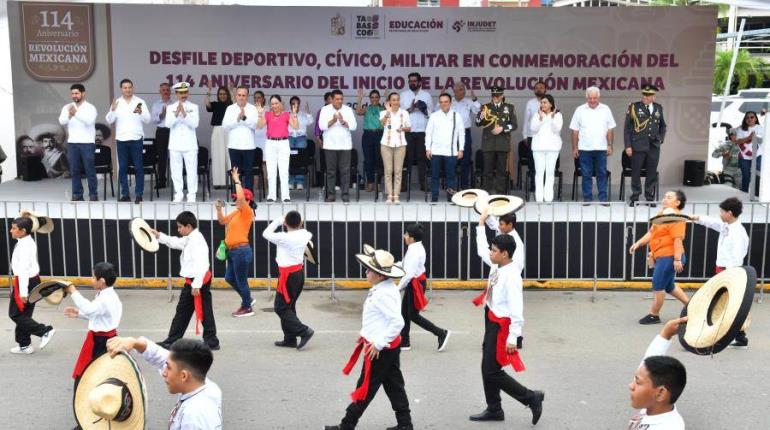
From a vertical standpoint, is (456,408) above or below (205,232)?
below

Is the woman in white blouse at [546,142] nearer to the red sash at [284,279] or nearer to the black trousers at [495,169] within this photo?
the black trousers at [495,169]

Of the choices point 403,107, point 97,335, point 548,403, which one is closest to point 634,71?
point 403,107

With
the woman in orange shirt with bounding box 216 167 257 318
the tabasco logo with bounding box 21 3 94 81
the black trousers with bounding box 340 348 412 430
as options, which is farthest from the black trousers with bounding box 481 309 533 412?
the tabasco logo with bounding box 21 3 94 81

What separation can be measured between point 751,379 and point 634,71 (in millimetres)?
8868

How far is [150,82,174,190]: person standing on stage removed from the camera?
1501 centimetres

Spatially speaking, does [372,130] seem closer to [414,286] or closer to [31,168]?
[31,168]

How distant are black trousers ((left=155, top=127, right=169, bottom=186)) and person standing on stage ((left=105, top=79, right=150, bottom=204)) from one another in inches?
52.1

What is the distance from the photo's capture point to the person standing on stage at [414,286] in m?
9.05

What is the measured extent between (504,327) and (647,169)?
7.74 metres

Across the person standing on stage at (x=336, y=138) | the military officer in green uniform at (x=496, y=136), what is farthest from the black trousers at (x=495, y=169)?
the person standing on stage at (x=336, y=138)

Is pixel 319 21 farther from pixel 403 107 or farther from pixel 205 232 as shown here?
pixel 205 232

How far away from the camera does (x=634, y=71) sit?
16453mm

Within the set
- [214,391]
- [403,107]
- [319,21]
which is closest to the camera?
[214,391]

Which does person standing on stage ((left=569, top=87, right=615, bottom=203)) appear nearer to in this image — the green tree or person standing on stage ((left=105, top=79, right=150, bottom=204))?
person standing on stage ((left=105, top=79, right=150, bottom=204))
